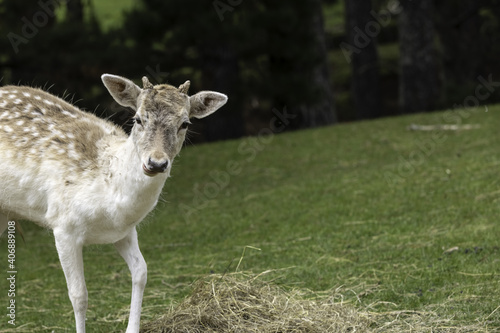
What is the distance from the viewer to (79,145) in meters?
4.79

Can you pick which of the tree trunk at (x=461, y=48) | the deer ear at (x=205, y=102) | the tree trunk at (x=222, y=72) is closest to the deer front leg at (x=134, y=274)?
the deer ear at (x=205, y=102)

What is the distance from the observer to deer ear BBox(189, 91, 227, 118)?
4621 mm

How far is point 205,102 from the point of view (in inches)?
185

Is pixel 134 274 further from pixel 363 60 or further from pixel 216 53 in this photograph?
pixel 363 60

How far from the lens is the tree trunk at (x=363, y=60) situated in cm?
1656

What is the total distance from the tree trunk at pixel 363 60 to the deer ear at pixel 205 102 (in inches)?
487

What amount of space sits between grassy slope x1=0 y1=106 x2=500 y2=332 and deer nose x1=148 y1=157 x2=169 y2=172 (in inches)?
62.9

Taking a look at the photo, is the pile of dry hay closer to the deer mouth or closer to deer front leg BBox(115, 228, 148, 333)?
deer front leg BBox(115, 228, 148, 333)

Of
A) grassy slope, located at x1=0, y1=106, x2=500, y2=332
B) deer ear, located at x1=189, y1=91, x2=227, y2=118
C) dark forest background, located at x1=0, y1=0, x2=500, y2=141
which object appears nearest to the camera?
deer ear, located at x1=189, y1=91, x2=227, y2=118

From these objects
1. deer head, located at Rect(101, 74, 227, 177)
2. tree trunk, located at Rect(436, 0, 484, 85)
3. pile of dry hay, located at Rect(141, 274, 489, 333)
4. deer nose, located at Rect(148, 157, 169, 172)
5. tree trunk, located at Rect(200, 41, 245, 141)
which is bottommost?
tree trunk, located at Rect(436, 0, 484, 85)

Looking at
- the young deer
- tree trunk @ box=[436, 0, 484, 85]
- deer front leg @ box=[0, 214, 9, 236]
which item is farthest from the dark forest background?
the young deer

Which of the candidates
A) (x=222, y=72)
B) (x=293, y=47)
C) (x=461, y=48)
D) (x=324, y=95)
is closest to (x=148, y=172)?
(x=222, y=72)

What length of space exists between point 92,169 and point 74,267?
0.60m

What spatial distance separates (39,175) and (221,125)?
8.59m
